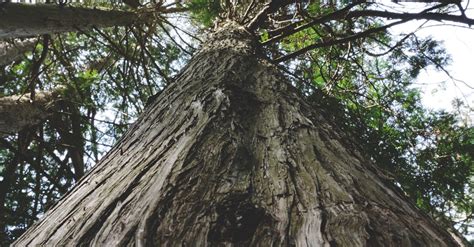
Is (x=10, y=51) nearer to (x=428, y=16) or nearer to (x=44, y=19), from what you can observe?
(x=44, y=19)

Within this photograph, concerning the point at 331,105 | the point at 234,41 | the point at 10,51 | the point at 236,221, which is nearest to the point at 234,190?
the point at 236,221

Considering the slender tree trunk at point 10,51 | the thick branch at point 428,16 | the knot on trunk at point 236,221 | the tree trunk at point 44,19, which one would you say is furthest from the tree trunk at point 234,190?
the slender tree trunk at point 10,51

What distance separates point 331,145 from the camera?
4.84 ft

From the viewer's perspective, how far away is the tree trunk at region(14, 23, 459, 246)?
0.89 metres

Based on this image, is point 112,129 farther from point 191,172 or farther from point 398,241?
point 398,241

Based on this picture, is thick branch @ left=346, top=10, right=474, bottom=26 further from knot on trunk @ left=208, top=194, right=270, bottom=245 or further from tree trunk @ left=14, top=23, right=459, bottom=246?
knot on trunk @ left=208, top=194, right=270, bottom=245

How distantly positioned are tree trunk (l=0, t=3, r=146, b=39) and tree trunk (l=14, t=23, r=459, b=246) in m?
2.78

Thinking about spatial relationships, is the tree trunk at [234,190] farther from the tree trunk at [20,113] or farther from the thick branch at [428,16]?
the tree trunk at [20,113]

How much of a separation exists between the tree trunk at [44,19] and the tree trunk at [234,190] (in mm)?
2782

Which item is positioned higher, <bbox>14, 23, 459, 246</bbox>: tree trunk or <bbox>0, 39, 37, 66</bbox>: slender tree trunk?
<bbox>0, 39, 37, 66</bbox>: slender tree trunk

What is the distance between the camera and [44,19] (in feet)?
12.9

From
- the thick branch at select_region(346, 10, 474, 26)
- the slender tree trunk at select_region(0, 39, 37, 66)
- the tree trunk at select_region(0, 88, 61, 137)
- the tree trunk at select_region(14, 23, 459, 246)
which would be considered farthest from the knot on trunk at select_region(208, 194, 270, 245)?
the slender tree trunk at select_region(0, 39, 37, 66)

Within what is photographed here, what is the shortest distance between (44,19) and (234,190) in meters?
3.72

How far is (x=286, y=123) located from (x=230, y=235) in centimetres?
77
